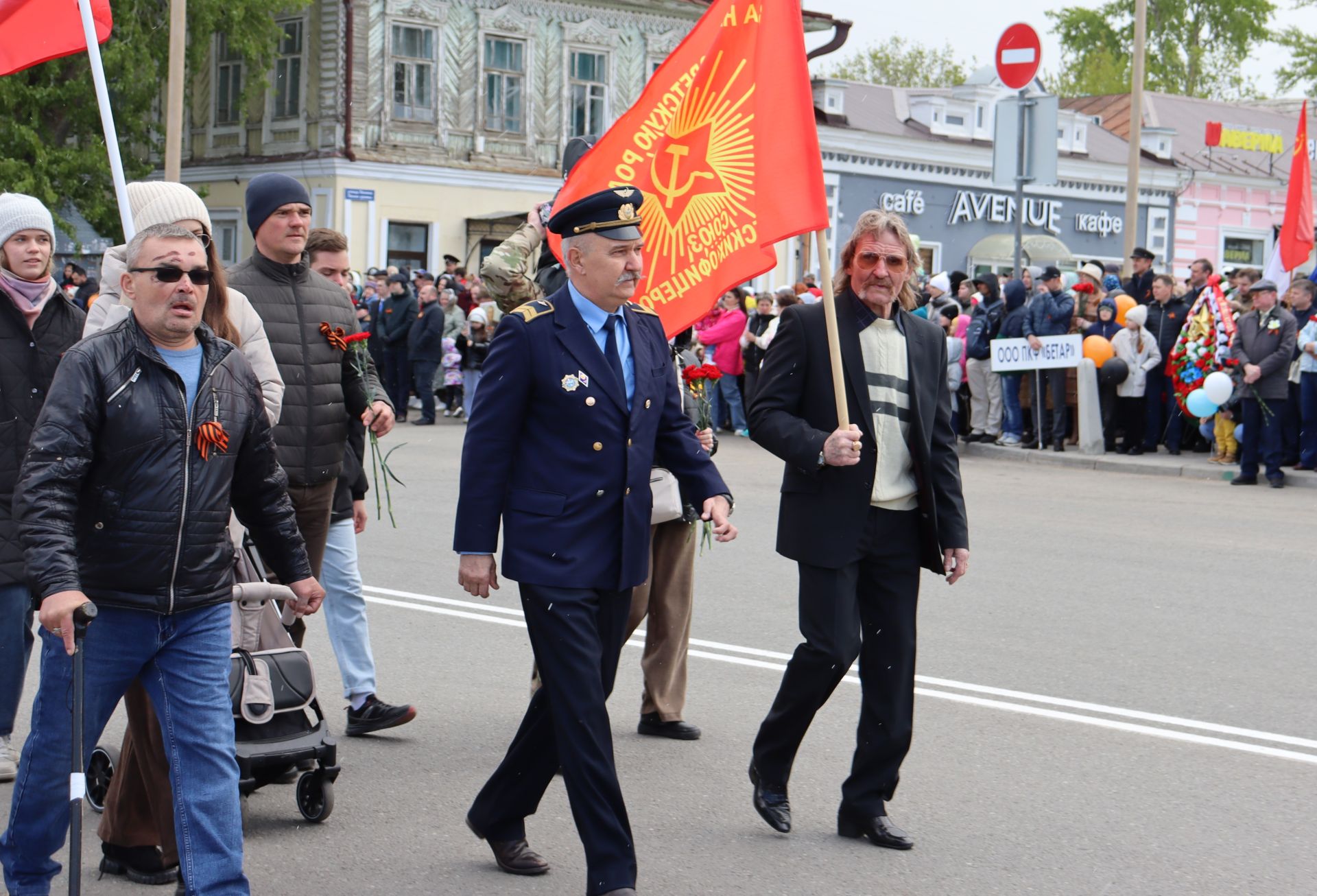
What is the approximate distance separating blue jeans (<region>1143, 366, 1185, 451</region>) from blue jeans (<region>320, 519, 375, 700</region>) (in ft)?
45.7

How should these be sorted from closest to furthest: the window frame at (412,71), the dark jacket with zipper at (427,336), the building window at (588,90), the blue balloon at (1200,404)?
the blue balloon at (1200,404) < the dark jacket with zipper at (427,336) < the window frame at (412,71) < the building window at (588,90)

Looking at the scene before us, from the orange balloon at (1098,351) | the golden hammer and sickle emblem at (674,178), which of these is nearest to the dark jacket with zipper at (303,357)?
the golden hammer and sickle emblem at (674,178)

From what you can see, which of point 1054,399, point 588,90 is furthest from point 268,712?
point 588,90

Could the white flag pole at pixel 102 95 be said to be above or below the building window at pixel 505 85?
below

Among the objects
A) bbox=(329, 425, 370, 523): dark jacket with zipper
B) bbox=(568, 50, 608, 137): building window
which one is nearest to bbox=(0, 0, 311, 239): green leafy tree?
bbox=(568, 50, 608, 137): building window

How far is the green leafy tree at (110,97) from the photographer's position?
3234 centimetres

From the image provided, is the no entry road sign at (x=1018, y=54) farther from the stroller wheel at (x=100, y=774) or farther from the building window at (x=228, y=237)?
the building window at (x=228, y=237)

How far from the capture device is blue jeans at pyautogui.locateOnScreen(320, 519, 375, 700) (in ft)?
21.7

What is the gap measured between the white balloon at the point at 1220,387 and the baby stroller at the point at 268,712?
1358 cm

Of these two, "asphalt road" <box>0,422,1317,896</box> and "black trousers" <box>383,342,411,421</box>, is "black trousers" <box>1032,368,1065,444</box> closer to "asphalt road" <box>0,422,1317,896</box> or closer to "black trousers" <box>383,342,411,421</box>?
"asphalt road" <box>0,422,1317,896</box>

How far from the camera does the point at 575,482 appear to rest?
15.8ft

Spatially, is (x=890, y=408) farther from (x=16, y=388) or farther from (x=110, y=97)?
(x=110, y=97)

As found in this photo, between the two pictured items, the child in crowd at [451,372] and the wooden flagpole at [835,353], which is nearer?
the wooden flagpole at [835,353]

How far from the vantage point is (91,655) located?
4.28 m
